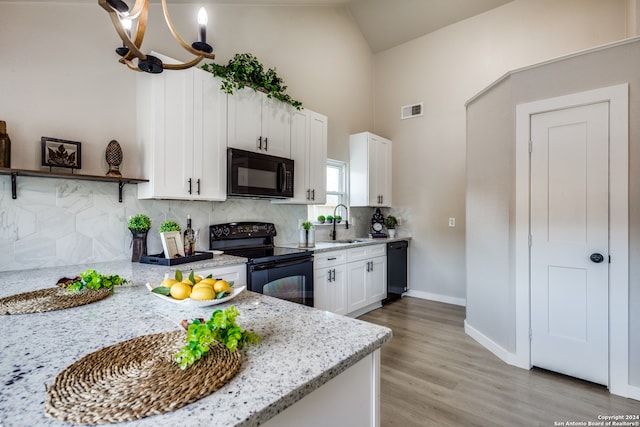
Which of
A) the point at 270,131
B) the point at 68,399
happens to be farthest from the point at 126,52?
the point at 270,131

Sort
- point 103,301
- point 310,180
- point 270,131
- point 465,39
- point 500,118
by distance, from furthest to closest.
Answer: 1. point 465,39
2. point 310,180
3. point 270,131
4. point 500,118
5. point 103,301

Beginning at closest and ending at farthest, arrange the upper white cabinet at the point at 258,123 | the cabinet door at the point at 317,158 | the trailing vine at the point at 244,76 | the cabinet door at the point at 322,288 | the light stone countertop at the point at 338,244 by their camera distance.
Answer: the trailing vine at the point at 244,76
the upper white cabinet at the point at 258,123
the cabinet door at the point at 322,288
the light stone countertop at the point at 338,244
the cabinet door at the point at 317,158

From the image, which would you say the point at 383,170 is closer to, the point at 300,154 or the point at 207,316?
the point at 300,154

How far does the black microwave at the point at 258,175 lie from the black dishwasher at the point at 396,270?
1.91 metres

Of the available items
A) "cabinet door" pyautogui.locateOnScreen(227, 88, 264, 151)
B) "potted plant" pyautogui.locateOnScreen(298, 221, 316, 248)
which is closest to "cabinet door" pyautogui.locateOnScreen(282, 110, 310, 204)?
"potted plant" pyautogui.locateOnScreen(298, 221, 316, 248)

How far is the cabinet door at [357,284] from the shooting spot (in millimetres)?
3623

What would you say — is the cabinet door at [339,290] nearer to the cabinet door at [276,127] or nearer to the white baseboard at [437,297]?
the cabinet door at [276,127]

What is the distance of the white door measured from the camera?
7.43 feet

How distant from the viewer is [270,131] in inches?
122

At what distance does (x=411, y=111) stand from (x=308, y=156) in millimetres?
2246

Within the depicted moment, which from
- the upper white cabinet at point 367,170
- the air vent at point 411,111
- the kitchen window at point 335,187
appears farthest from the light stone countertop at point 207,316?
the air vent at point 411,111

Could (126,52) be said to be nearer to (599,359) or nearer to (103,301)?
(103,301)

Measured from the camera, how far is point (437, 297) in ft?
14.9

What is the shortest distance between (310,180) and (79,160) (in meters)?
2.12
